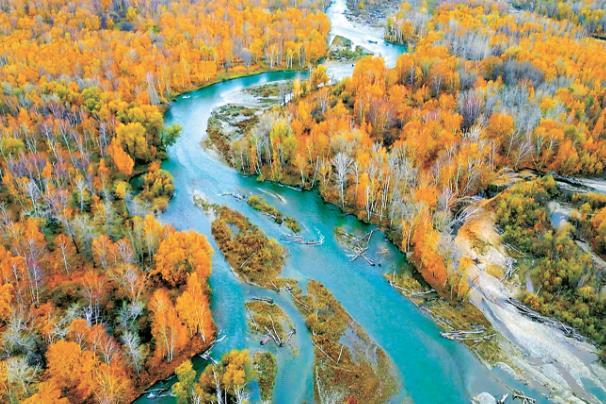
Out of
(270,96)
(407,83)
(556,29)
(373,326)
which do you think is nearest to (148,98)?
(270,96)

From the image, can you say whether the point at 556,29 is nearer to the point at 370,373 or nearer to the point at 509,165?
the point at 509,165

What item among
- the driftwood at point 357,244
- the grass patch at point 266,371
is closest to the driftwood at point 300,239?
the driftwood at point 357,244

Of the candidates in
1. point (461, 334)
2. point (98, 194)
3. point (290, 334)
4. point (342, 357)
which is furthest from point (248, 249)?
point (461, 334)

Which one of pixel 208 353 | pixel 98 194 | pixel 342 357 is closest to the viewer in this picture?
pixel 342 357

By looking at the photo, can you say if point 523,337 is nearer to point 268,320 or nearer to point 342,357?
point 342,357

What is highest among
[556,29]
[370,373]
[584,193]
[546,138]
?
[556,29]

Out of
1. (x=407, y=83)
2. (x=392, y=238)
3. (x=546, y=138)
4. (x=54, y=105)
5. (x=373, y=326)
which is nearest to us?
(x=373, y=326)

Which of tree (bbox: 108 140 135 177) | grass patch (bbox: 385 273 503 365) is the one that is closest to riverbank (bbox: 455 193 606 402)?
grass patch (bbox: 385 273 503 365)

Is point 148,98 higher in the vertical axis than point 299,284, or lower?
higher
